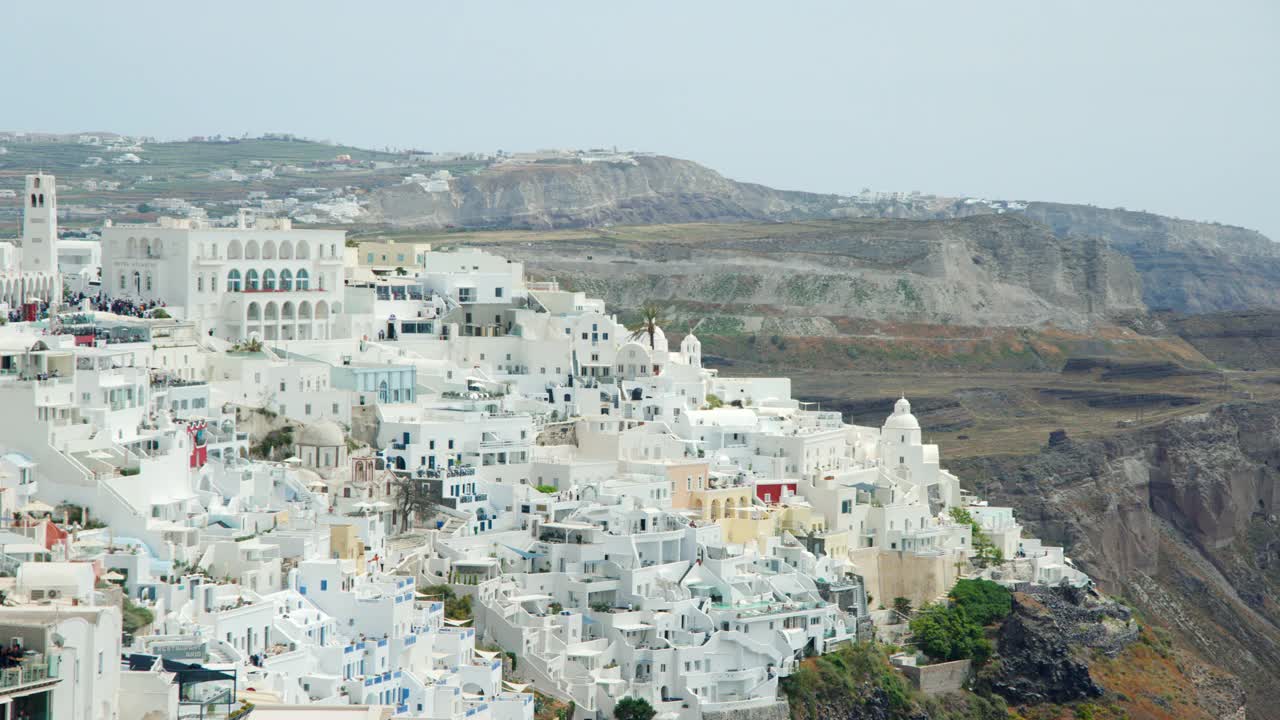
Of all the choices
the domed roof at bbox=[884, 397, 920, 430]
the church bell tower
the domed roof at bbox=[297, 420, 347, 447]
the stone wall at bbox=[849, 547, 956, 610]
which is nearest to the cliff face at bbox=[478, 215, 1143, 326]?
the domed roof at bbox=[884, 397, 920, 430]

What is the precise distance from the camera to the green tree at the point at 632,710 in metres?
59.4

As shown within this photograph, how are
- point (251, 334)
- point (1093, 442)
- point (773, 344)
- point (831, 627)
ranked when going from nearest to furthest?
point (831, 627) → point (251, 334) → point (1093, 442) → point (773, 344)

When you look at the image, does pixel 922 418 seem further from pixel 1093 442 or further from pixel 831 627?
pixel 831 627

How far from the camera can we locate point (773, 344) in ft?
535

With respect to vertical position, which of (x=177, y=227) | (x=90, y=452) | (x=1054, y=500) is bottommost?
(x=1054, y=500)

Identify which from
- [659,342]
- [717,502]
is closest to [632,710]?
[717,502]

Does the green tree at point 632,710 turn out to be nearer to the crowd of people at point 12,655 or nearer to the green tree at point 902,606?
the green tree at point 902,606

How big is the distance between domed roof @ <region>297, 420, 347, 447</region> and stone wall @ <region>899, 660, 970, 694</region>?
716 inches

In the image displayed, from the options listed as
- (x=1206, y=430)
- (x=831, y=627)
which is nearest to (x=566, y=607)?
(x=831, y=627)

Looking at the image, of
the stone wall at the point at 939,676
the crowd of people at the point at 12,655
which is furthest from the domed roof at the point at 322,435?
the crowd of people at the point at 12,655

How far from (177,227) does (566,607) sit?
21.2 metres

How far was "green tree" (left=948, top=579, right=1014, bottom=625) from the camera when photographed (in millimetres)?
72125

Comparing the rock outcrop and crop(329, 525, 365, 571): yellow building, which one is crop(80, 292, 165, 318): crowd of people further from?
the rock outcrop

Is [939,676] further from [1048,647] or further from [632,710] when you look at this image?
[632,710]
